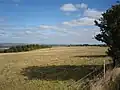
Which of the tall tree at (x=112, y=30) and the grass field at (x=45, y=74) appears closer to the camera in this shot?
the grass field at (x=45, y=74)

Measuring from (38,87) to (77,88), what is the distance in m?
3.36

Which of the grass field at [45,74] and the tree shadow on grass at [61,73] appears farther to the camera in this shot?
the tree shadow on grass at [61,73]

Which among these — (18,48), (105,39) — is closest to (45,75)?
(105,39)

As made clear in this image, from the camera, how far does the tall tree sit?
2319 cm

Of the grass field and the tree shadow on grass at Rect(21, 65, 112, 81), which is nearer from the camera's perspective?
the grass field

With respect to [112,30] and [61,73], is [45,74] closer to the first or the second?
[61,73]

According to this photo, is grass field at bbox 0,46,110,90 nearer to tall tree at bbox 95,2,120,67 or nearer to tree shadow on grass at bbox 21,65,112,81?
tree shadow on grass at bbox 21,65,112,81

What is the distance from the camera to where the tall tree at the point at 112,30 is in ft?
76.1

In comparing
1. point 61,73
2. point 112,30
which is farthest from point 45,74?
point 112,30

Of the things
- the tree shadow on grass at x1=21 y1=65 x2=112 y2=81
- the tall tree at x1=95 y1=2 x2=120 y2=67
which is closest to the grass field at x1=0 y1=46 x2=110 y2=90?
the tree shadow on grass at x1=21 y1=65 x2=112 y2=81

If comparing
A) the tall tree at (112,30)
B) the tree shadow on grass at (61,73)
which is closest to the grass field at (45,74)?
the tree shadow on grass at (61,73)

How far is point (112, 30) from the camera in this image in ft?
76.9

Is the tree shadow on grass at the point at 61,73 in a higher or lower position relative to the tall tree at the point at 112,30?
lower

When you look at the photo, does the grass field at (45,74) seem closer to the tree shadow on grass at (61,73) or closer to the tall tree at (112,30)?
the tree shadow on grass at (61,73)
